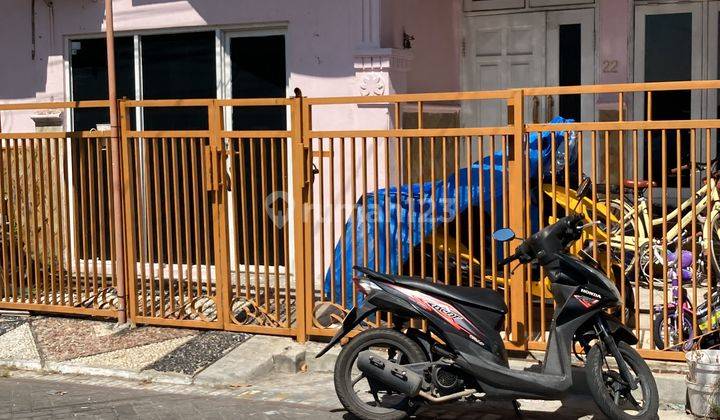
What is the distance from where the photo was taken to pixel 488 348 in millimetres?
5711

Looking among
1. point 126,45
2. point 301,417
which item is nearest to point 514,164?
point 301,417

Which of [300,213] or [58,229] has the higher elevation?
[300,213]

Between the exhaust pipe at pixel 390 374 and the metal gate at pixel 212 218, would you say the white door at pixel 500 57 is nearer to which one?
the metal gate at pixel 212 218

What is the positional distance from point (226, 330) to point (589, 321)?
131 inches

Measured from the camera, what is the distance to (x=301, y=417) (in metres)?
6.09

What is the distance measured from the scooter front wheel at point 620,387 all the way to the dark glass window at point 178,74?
5812mm

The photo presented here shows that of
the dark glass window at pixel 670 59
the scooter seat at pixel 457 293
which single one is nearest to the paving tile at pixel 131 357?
the scooter seat at pixel 457 293

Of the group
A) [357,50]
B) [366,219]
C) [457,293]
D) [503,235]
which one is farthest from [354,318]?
[357,50]

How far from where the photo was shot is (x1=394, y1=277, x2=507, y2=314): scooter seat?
570cm

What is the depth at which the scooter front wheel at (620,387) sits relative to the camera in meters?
5.51

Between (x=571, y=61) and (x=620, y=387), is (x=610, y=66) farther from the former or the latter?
(x=620, y=387)

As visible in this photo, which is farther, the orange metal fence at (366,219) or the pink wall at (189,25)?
the pink wall at (189,25)

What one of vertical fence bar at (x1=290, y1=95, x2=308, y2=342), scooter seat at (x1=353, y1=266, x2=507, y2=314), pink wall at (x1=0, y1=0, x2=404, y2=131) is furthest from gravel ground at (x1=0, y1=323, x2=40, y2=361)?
scooter seat at (x1=353, y1=266, x2=507, y2=314)

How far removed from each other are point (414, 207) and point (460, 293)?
1.51 m
